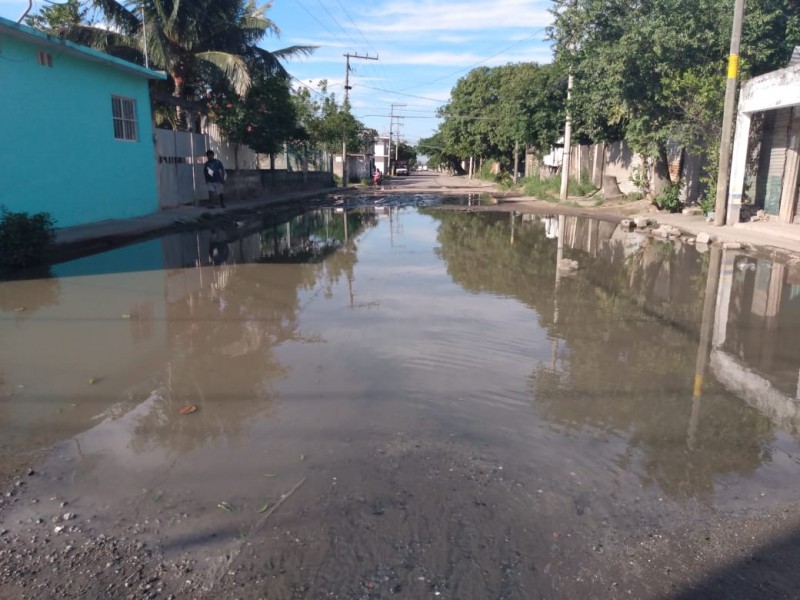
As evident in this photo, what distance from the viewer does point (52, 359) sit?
599 centimetres

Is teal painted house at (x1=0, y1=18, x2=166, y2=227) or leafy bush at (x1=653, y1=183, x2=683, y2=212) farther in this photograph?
leafy bush at (x1=653, y1=183, x2=683, y2=212)

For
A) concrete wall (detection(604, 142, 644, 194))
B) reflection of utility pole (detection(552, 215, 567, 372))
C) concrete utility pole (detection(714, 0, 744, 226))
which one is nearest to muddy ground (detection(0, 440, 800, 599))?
reflection of utility pole (detection(552, 215, 567, 372))

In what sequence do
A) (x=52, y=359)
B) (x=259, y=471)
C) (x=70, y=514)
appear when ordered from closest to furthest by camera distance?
(x=70, y=514) → (x=259, y=471) → (x=52, y=359)

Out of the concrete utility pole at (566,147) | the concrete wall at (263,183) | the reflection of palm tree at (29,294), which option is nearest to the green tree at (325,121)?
the concrete wall at (263,183)

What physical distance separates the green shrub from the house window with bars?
7167 mm

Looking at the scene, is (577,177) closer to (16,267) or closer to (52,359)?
(16,267)

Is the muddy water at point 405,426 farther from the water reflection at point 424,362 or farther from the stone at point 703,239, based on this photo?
the stone at point 703,239

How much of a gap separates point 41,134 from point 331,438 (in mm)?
13183

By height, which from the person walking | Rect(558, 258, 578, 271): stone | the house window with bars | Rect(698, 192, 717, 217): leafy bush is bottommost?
Rect(558, 258, 578, 271): stone

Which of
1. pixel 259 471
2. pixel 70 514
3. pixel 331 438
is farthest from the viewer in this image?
pixel 331 438

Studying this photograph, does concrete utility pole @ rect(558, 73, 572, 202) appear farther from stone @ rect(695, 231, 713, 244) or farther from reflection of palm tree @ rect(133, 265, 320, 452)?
reflection of palm tree @ rect(133, 265, 320, 452)

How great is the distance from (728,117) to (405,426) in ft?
51.1

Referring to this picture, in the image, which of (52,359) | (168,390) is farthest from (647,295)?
(52,359)

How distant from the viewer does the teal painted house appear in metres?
13.2
